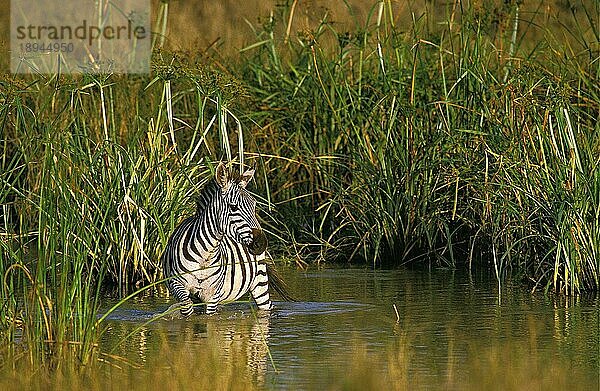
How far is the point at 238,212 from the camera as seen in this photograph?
7.23 m

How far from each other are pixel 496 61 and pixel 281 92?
5.66ft

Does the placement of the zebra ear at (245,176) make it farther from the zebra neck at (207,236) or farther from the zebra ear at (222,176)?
the zebra neck at (207,236)

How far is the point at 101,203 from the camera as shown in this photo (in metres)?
8.37

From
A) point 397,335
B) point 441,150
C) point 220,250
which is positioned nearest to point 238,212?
point 220,250

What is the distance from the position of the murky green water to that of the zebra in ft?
0.52

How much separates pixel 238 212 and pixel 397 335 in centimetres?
115

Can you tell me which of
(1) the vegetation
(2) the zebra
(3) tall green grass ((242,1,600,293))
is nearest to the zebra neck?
(2) the zebra

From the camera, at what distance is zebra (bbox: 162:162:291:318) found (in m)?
7.25

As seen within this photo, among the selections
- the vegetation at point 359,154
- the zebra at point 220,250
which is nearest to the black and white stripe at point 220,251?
the zebra at point 220,250

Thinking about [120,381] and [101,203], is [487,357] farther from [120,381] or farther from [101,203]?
[101,203]

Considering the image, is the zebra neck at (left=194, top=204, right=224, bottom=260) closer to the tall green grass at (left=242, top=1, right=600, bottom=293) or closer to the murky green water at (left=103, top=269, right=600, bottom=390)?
the murky green water at (left=103, top=269, right=600, bottom=390)

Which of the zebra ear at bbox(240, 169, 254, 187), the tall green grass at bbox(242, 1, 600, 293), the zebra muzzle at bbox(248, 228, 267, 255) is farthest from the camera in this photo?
the tall green grass at bbox(242, 1, 600, 293)

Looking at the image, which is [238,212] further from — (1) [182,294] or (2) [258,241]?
(1) [182,294]

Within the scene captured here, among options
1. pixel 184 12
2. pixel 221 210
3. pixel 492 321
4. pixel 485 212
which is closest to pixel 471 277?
pixel 485 212
